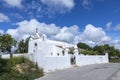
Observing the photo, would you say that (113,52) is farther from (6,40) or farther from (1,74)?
(1,74)

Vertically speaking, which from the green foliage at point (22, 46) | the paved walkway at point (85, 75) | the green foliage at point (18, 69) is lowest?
the paved walkway at point (85, 75)

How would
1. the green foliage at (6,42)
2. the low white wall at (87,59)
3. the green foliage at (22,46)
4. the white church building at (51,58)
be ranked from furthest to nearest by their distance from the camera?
1. the green foliage at (22,46)
2. the green foliage at (6,42)
3. the low white wall at (87,59)
4. the white church building at (51,58)

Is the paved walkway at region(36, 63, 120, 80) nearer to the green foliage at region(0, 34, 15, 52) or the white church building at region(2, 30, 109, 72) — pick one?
the white church building at region(2, 30, 109, 72)

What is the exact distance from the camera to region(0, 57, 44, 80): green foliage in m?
19.5

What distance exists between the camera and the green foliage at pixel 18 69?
19547mm

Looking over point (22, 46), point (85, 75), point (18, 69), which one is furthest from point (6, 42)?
point (85, 75)

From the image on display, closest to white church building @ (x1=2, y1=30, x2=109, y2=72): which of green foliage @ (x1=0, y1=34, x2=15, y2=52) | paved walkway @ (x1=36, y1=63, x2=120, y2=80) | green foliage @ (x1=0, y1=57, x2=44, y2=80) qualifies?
green foliage @ (x1=0, y1=57, x2=44, y2=80)

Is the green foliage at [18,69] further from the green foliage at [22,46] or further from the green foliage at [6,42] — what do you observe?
the green foliage at [22,46]

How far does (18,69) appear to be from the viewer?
22266 mm

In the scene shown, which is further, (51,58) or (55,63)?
(55,63)

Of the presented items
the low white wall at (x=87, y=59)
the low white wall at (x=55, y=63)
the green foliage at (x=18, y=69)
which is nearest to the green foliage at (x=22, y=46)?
the low white wall at (x=87, y=59)

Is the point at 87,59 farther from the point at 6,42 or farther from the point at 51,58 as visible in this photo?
the point at 51,58

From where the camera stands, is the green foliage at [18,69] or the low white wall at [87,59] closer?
the green foliage at [18,69]

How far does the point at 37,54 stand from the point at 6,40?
76.1 ft
